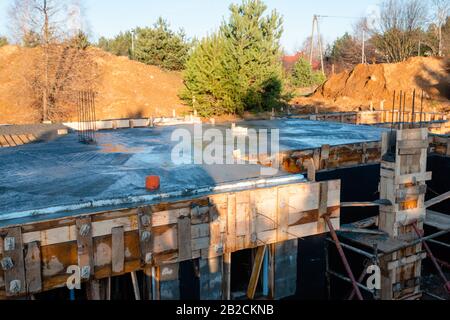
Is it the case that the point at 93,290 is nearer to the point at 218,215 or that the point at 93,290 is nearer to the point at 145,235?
the point at 145,235

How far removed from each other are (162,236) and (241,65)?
23685 millimetres

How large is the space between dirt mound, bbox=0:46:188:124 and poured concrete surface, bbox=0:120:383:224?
1998cm

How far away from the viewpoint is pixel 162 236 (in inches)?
319

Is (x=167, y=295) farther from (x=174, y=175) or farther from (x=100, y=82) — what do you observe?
(x=100, y=82)

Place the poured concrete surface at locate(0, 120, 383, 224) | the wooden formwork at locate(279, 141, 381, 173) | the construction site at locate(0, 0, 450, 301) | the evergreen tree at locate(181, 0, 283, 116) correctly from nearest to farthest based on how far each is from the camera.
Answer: the construction site at locate(0, 0, 450, 301)
the poured concrete surface at locate(0, 120, 383, 224)
the wooden formwork at locate(279, 141, 381, 173)
the evergreen tree at locate(181, 0, 283, 116)

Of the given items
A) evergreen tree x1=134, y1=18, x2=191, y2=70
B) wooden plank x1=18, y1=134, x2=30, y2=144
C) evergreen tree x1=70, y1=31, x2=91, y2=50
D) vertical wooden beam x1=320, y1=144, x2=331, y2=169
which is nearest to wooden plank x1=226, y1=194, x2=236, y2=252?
vertical wooden beam x1=320, y1=144, x2=331, y2=169

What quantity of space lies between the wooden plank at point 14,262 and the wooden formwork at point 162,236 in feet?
0.05

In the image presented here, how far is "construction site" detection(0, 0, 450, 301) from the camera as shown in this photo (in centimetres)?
754

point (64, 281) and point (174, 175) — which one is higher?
point (174, 175)

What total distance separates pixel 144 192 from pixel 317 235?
13.3 feet

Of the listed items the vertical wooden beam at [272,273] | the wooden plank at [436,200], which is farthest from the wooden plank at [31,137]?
the wooden plank at [436,200]

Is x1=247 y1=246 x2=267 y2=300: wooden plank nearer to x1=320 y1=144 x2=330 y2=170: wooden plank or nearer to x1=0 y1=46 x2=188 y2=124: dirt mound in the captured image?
x1=320 y1=144 x2=330 y2=170: wooden plank

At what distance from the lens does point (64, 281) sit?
24.0ft

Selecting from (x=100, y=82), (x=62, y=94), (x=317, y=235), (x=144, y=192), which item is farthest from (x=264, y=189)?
(x=100, y=82)
